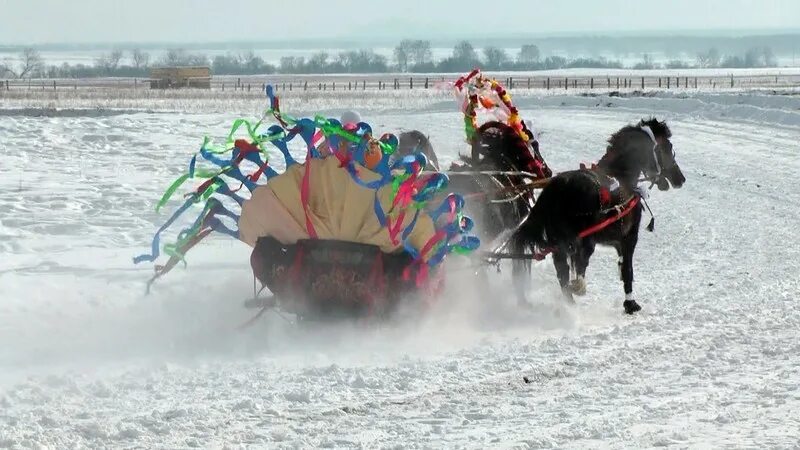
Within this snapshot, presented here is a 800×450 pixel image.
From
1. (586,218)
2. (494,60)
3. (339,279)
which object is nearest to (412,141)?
(586,218)

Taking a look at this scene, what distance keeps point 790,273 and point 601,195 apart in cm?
254

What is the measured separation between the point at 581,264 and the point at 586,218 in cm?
39

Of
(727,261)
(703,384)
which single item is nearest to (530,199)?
(727,261)

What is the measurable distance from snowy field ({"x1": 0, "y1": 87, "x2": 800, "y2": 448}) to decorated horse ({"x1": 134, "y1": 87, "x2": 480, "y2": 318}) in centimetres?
30

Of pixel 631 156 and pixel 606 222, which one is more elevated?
pixel 631 156

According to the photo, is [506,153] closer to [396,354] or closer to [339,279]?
[339,279]

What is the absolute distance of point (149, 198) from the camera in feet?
51.0

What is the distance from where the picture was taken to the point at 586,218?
996 centimetres

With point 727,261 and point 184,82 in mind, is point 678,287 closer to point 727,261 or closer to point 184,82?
point 727,261

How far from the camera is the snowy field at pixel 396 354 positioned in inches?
243

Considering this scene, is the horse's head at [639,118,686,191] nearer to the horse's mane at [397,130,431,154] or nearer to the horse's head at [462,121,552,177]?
the horse's head at [462,121,552,177]

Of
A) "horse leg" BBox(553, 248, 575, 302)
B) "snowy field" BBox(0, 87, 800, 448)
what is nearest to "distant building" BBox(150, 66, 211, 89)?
"snowy field" BBox(0, 87, 800, 448)

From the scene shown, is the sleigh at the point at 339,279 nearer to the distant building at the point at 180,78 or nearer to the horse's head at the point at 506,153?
the horse's head at the point at 506,153

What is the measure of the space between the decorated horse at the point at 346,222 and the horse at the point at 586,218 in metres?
1.40
